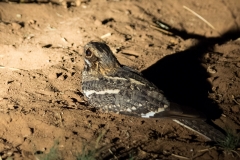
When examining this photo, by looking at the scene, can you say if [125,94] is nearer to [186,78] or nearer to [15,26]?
[186,78]

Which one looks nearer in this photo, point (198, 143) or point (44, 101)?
point (198, 143)

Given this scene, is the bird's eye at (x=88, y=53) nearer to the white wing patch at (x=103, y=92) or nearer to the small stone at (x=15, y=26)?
the white wing patch at (x=103, y=92)

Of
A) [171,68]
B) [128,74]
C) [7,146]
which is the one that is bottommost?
[7,146]

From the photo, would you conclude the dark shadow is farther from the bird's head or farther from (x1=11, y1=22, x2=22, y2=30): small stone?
(x1=11, y1=22, x2=22, y2=30): small stone

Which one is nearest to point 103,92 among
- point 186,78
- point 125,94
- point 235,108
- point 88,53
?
point 125,94

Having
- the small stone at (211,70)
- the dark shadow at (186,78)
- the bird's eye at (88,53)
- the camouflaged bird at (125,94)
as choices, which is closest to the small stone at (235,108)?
the dark shadow at (186,78)

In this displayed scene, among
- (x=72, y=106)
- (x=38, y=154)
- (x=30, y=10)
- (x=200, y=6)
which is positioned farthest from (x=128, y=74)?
(x=200, y=6)

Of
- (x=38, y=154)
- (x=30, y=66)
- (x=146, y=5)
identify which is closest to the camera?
(x=38, y=154)

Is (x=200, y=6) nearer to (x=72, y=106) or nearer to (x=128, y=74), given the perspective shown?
(x=128, y=74)
